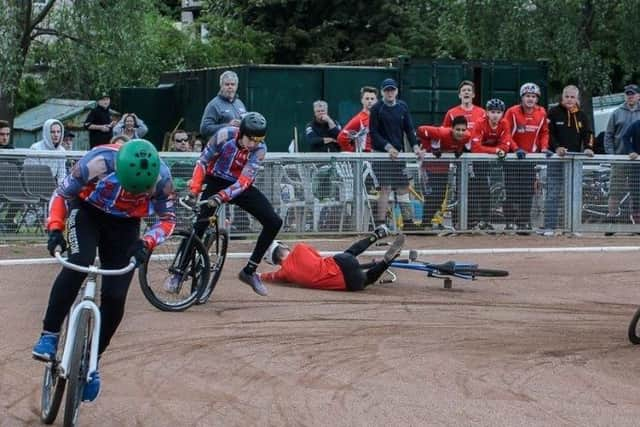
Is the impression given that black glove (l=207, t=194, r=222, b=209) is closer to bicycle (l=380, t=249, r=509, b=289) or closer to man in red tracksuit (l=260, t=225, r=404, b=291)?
man in red tracksuit (l=260, t=225, r=404, b=291)

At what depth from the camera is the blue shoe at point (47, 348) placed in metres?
8.23

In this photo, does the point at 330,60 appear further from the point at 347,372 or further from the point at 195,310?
the point at 347,372

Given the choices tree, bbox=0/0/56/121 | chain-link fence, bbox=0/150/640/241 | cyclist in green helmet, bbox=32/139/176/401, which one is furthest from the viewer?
tree, bbox=0/0/56/121

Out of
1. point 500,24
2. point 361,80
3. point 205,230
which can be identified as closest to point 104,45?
point 361,80

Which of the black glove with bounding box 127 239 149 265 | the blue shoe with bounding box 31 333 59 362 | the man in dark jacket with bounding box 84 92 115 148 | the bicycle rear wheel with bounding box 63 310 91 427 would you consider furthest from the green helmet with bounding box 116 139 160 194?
the man in dark jacket with bounding box 84 92 115 148

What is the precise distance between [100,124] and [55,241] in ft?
46.7

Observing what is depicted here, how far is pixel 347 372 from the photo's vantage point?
9.73 m

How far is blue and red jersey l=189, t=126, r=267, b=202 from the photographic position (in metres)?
13.0

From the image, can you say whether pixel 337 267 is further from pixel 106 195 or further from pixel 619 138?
pixel 619 138

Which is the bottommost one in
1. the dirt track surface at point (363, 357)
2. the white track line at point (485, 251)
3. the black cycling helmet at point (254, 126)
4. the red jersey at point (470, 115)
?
the white track line at point (485, 251)

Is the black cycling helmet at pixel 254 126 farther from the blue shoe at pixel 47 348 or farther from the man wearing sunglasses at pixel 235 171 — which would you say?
the blue shoe at pixel 47 348

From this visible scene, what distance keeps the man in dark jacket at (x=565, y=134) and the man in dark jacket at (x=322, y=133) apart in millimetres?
2902

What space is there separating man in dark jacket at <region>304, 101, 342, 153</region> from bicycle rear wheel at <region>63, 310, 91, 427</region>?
11.9m

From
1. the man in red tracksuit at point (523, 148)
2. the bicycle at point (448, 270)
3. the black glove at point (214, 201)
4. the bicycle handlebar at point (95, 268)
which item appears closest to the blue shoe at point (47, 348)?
the bicycle handlebar at point (95, 268)
